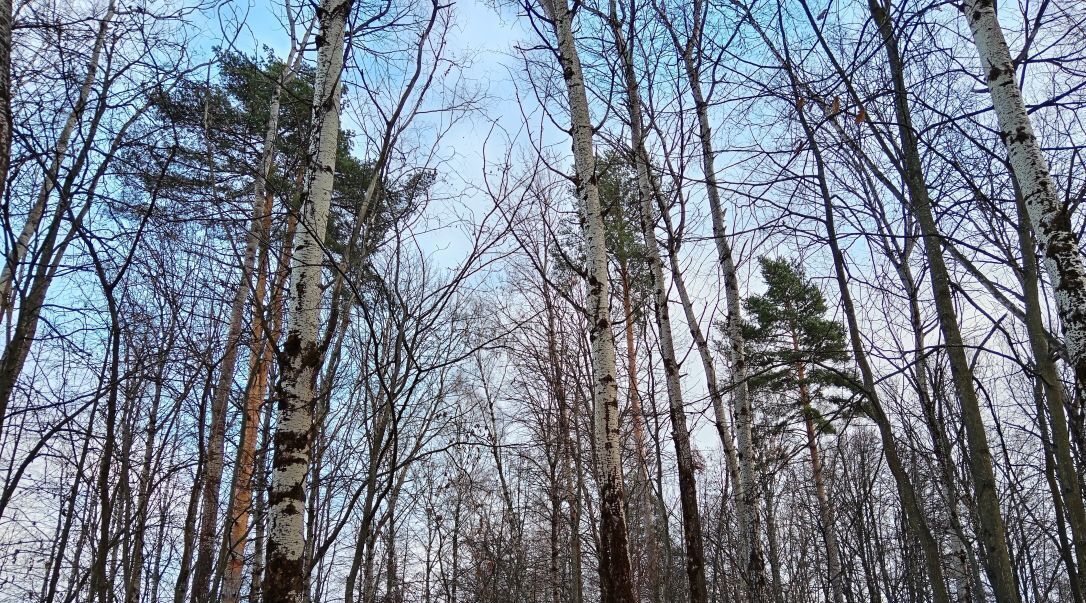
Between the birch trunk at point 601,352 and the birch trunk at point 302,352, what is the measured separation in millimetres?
1835

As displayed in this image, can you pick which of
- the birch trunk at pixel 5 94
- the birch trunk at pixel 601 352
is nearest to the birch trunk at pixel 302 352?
the birch trunk at pixel 5 94

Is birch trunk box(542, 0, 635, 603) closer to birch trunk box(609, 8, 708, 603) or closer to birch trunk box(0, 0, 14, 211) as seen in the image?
birch trunk box(609, 8, 708, 603)

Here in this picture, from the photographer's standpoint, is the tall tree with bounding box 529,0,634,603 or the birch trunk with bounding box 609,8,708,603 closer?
the tall tree with bounding box 529,0,634,603

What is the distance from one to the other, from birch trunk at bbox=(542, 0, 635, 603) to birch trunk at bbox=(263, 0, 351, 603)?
183 cm

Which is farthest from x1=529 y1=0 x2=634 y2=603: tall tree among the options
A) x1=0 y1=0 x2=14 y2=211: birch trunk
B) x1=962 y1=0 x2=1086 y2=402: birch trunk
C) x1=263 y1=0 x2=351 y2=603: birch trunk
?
x1=0 y1=0 x2=14 y2=211: birch trunk

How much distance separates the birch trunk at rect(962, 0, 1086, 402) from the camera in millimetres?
2920

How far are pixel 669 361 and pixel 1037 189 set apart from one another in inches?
138

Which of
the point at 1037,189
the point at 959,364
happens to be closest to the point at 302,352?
the point at 959,364

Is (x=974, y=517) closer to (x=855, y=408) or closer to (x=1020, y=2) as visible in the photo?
(x=855, y=408)

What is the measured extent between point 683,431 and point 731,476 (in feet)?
5.17

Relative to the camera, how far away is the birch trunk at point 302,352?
311 cm

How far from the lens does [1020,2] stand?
4.11 meters

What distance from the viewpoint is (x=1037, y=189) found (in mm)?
3178

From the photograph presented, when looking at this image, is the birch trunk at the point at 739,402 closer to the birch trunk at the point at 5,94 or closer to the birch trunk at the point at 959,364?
the birch trunk at the point at 959,364
